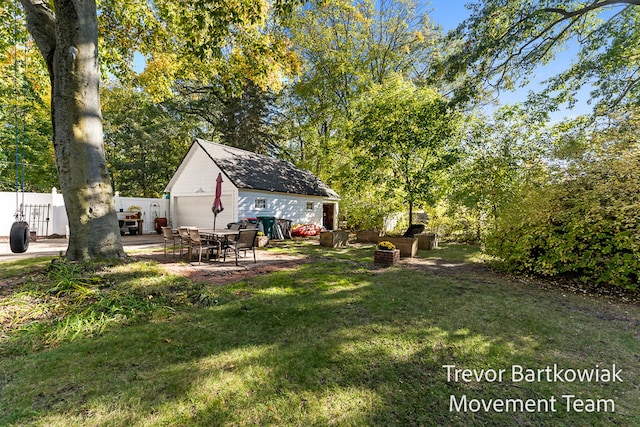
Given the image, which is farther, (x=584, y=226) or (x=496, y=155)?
(x=496, y=155)

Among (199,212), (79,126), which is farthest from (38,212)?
(79,126)

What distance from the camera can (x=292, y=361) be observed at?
9.58 feet

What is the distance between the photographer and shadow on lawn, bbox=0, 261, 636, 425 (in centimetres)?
220

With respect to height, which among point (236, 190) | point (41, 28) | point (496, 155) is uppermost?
point (41, 28)

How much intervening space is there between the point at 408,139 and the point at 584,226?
710 centimetres

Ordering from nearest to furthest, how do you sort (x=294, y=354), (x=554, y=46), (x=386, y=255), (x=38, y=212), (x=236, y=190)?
(x=294, y=354), (x=386, y=255), (x=554, y=46), (x=38, y=212), (x=236, y=190)

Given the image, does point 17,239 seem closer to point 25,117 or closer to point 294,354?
point 294,354

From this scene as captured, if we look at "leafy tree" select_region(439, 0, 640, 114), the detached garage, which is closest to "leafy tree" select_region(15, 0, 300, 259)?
"leafy tree" select_region(439, 0, 640, 114)

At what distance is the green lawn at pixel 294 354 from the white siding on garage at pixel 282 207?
8.23m

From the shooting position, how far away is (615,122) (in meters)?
6.91

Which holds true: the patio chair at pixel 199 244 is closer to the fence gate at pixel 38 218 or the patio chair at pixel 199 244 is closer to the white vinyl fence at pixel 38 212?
the white vinyl fence at pixel 38 212

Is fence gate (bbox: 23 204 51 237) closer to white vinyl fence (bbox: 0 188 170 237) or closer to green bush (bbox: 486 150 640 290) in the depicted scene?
white vinyl fence (bbox: 0 188 170 237)

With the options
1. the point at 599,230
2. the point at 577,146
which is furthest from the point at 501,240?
the point at 577,146

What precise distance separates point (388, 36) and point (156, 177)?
79.2 ft
